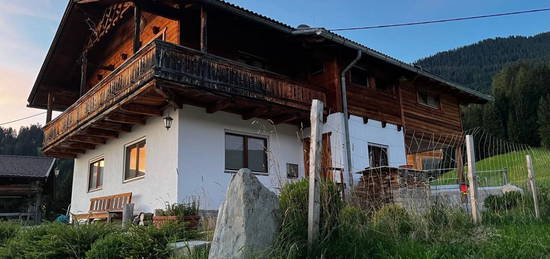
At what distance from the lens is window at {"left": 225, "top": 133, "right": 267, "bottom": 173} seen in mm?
11375

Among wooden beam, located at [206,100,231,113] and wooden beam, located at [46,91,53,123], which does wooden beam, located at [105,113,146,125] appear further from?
wooden beam, located at [46,91,53,123]

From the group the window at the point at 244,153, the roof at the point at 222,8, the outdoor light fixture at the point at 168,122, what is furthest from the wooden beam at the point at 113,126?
the roof at the point at 222,8

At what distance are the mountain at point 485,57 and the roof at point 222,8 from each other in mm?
37945

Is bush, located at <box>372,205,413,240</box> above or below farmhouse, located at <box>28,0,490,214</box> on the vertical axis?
below

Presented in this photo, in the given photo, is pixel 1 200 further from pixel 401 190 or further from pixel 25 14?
pixel 401 190

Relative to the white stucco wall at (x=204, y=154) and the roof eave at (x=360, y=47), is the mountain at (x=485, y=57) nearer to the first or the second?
the roof eave at (x=360, y=47)

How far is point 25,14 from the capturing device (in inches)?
504

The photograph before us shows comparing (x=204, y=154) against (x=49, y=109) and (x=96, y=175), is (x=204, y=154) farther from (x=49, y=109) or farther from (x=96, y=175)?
(x=49, y=109)

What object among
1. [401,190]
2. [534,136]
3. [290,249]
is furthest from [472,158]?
[534,136]

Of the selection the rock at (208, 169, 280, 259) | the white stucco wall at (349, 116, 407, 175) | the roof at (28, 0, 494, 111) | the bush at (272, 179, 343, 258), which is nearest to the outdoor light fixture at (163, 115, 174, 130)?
the roof at (28, 0, 494, 111)

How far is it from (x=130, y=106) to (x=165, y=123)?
93cm

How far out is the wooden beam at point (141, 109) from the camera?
1023 cm

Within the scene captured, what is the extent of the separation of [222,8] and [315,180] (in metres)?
6.57

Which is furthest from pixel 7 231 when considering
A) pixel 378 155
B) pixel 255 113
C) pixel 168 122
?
pixel 378 155
